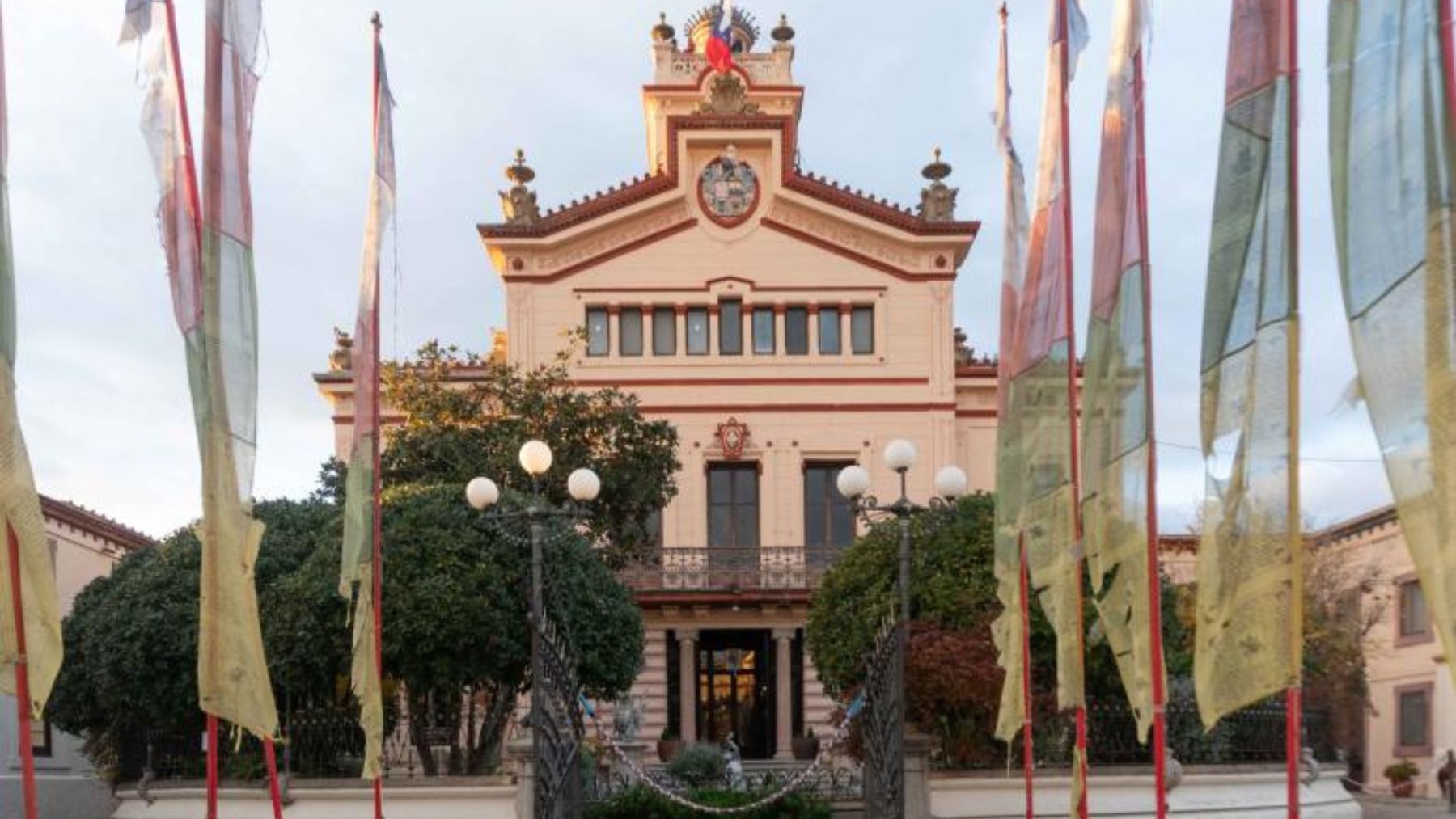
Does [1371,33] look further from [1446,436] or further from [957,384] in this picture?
[957,384]

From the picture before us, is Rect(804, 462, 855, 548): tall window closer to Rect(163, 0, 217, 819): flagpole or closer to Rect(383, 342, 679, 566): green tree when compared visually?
Rect(383, 342, 679, 566): green tree

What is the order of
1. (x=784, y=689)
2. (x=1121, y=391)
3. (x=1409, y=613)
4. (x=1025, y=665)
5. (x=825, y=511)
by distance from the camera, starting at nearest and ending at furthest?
1. (x=1121, y=391)
2. (x=1025, y=665)
3. (x=1409, y=613)
4. (x=784, y=689)
5. (x=825, y=511)

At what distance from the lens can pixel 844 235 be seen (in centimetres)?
4031

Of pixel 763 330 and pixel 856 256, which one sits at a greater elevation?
pixel 856 256

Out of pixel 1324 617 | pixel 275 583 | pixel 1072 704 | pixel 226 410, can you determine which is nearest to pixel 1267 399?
pixel 1072 704

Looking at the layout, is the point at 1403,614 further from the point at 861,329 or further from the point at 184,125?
the point at 184,125

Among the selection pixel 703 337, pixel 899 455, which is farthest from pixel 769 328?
pixel 899 455

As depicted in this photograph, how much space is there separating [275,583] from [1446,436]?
60.1 feet

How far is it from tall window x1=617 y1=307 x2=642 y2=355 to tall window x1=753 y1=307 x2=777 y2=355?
115 inches

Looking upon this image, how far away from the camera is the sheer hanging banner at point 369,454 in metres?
14.0

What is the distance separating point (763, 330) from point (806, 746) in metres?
10.5

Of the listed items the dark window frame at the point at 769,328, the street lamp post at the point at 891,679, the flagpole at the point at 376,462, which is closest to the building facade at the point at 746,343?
the dark window frame at the point at 769,328

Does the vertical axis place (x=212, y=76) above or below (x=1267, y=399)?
above

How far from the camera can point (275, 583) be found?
22.6 metres
